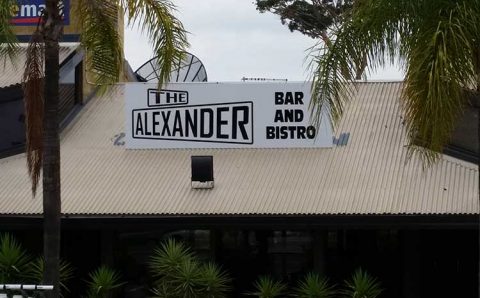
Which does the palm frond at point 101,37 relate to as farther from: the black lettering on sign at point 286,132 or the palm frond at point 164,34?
the black lettering on sign at point 286,132

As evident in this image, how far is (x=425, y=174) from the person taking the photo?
61.0 ft

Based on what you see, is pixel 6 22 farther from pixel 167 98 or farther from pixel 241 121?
pixel 241 121

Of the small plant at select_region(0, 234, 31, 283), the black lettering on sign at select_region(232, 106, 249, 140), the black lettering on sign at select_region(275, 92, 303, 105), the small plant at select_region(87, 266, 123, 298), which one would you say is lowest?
the small plant at select_region(87, 266, 123, 298)

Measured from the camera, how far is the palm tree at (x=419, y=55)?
1164 centimetres

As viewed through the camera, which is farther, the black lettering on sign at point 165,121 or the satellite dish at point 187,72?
the satellite dish at point 187,72

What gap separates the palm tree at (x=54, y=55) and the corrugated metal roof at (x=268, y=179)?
11.4 feet

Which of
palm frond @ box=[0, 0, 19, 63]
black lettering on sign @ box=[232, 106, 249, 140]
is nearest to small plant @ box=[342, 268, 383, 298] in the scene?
black lettering on sign @ box=[232, 106, 249, 140]

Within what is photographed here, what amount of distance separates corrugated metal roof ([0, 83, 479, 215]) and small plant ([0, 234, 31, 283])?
103 centimetres

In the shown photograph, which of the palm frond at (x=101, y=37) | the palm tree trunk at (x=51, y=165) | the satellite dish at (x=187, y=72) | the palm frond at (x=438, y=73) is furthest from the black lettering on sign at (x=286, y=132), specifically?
the palm frond at (x=438, y=73)

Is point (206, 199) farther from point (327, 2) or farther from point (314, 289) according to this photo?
point (327, 2)

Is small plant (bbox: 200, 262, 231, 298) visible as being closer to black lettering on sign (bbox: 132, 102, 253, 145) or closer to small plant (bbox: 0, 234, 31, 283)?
small plant (bbox: 0, 234, 31, 283)

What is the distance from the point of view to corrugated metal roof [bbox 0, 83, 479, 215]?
58.8 ft

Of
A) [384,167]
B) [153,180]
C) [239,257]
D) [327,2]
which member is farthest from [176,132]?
[327,2]

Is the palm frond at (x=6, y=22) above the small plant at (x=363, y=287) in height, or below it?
above
